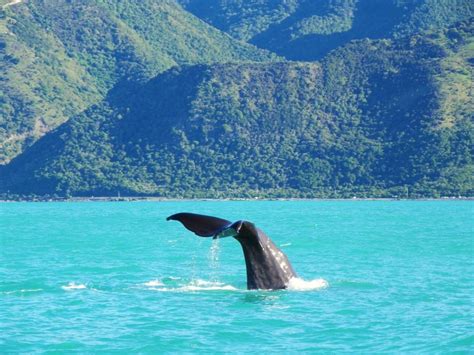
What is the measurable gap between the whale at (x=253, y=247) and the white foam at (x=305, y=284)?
493 millimetres

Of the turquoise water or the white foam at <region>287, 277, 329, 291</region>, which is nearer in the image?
the turquoise water

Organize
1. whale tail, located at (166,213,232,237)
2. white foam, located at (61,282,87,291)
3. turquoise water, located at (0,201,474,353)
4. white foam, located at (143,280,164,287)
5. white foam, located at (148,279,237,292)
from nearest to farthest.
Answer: turquoise water, located at (0,201,474,353), whale tail, located at (166,213,232,237), white foam, located at (148,279,237,292), white foam, located at (61,282,87,291), white foam, located at (143,280,164,287)

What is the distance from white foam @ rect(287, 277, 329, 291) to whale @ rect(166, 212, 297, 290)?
1.62 feet

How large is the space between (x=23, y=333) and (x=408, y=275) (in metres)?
19.8

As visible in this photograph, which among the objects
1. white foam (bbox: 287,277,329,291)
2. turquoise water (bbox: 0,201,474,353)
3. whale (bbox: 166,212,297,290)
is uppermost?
whale (bbox: 166,212,297,290)

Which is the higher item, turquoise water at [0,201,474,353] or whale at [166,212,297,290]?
whale at [166,212,297,290]

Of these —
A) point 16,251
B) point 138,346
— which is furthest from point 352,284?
point 16,251

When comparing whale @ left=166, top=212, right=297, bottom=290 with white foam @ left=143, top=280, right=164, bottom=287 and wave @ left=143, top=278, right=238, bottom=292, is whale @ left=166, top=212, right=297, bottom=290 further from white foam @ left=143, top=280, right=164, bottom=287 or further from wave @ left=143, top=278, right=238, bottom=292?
white foam @ left=143, top=280, right=164, bottom=287

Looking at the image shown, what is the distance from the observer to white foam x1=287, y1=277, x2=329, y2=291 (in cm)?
3572

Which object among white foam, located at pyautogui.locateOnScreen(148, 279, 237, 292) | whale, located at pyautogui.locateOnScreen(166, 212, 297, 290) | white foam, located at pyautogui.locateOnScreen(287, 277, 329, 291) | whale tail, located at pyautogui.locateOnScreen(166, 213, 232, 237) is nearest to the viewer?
whale, located at pyautogui.locateOnScreen(166, 212, 297, 290)

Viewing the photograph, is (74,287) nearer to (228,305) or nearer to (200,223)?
(228,305)

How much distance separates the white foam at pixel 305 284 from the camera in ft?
117

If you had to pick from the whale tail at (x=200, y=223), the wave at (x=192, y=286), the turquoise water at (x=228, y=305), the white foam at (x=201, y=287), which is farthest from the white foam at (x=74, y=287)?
the whale tail at (x=200, y=223)

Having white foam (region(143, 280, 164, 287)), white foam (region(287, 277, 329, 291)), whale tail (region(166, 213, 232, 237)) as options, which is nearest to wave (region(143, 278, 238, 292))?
white foam (region(143, 280, 164, 287))
